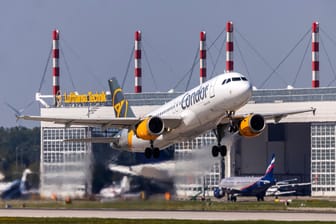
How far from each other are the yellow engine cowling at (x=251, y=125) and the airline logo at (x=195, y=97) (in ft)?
11.7

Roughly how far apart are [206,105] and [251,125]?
3786 millimetres

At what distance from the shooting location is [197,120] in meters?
90.8

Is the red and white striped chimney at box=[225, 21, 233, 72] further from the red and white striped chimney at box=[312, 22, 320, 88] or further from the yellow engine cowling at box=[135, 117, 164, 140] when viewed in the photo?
the yellow engine cowling at box=[135, 117, 164, 140]

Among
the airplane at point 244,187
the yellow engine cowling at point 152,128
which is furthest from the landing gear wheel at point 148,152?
the airplane at point 244,187

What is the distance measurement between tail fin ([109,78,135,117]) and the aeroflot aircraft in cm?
1225

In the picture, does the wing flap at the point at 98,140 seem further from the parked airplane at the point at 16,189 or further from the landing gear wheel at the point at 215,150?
the landing gear wheel at the point at 215,150

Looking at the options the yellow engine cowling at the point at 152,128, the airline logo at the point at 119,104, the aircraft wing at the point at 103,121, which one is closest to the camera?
the yellow engine cowling at the point at 152,128

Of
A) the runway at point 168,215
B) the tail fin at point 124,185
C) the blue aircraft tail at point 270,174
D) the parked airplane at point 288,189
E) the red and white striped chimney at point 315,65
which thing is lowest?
the runway at point 168,215

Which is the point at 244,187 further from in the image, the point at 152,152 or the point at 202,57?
the point at 152,152

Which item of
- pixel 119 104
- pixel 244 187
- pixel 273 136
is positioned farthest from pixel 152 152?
pixel 273 136

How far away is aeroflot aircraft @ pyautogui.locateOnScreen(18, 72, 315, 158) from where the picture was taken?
87.8m

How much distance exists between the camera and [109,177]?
100625 millimetres

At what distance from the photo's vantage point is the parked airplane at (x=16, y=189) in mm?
101562

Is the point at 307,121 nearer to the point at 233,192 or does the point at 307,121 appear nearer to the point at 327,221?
the point at 233,192
